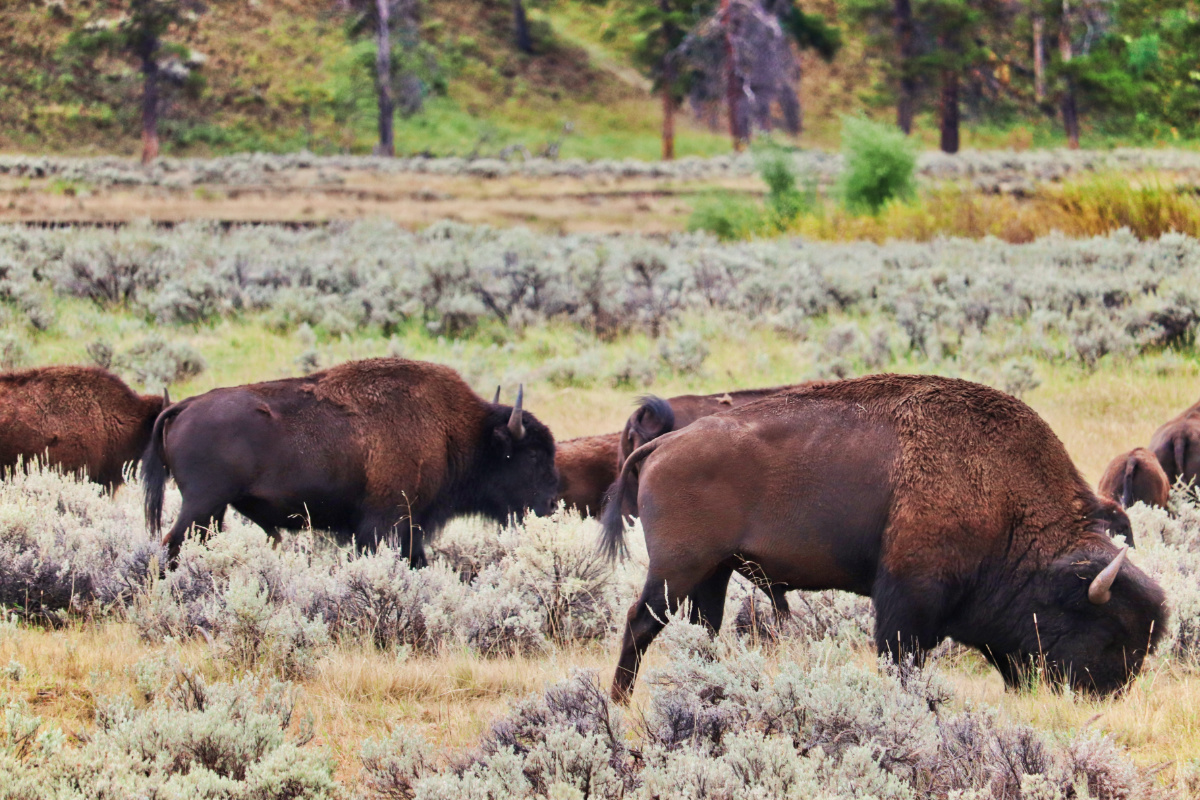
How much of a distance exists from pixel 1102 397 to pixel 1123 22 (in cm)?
4427

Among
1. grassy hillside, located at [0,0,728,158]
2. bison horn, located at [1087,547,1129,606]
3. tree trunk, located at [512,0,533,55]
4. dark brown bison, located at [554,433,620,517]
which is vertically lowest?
dark brown bison, located at [554,433,620,517]

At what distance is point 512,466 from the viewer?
778 cm

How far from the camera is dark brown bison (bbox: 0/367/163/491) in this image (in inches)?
324

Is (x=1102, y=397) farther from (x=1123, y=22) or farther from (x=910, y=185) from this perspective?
(x=1123, y=22)

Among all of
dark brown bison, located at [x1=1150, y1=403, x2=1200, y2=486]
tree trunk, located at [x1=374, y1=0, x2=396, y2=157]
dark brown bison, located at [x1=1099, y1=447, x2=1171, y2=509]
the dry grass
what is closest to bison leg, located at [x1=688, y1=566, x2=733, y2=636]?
dark brown bison, located at [x1=1099, y1=447, x2=1171, y2=509]

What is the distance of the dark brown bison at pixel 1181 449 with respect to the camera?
8680 millimetres

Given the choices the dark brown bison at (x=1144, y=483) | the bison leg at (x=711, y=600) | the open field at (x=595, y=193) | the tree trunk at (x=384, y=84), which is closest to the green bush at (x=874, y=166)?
the open field at (x=595, y=193)

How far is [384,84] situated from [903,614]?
44850 millimetres

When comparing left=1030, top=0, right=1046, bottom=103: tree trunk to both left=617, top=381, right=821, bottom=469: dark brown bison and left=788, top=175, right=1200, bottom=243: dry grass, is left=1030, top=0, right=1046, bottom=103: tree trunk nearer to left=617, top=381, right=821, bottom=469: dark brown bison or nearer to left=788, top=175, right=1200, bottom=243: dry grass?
left=788, top=175, right=1200, bottom=243: dry grass

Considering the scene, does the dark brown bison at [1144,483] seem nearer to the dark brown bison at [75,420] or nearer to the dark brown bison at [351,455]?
the dark brown bison at [351,455]

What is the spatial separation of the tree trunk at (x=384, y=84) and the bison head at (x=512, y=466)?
4010cm

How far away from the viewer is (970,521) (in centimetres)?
476

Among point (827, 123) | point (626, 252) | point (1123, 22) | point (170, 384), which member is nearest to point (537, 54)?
point (827, 123)

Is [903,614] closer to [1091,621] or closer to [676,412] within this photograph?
[1091,621]
